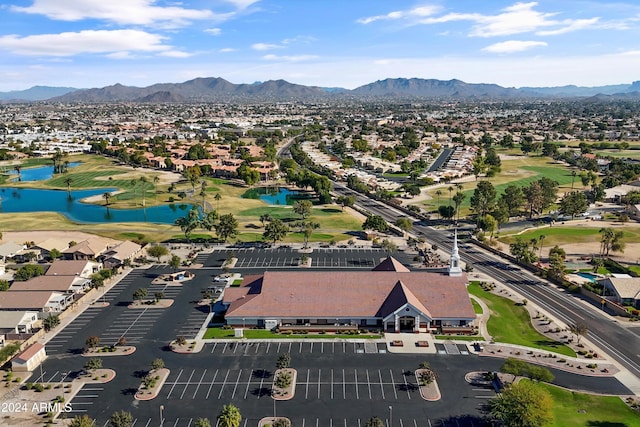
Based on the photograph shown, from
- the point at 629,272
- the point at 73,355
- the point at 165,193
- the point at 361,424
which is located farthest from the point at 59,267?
the point at 629,272

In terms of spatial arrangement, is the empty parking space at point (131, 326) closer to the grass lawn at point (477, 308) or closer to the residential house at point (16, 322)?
the residential house at point (16, 322)

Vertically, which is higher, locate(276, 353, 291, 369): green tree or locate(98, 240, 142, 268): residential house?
locate(98, 240, 142, 268): residential house

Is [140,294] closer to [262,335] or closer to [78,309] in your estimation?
[78,309]

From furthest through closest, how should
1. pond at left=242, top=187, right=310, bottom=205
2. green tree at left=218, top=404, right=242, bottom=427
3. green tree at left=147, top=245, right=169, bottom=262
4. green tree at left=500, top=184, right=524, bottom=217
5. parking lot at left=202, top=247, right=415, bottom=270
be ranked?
pond at left=242, top=187, right=310, bottom=205, green tree at left=500, top=184, right=524, bottom=217, green tree at left=147, top=245, right=169, bottom=262, parking lot at left=202, top=247, right=415, bottom=270, green tree at left=218, top=404, right=242, bottom=427

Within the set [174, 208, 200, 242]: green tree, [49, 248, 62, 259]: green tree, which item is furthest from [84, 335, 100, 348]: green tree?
[174, 208, 200, 242]: green tree

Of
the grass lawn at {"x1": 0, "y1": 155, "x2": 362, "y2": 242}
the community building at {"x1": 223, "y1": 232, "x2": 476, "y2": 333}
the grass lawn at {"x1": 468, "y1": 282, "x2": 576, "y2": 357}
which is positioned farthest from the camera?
the grass lawn at {"x1": 0, "y1": 155, "x2": 362, "y2": 242}

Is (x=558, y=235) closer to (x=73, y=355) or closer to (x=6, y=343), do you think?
(x=73, y=355)

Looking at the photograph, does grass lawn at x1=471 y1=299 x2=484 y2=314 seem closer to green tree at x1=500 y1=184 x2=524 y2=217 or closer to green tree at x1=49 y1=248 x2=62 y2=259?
green tree at x1=500 y1=184 x2=524 y2=217
